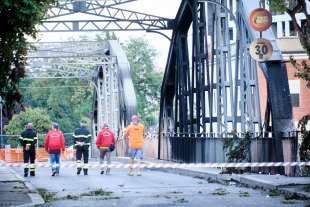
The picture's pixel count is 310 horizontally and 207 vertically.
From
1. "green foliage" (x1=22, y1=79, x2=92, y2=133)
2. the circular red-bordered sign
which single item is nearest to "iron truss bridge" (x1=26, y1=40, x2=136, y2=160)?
the circular red-bordered sign

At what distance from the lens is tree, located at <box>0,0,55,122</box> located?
14.6 m

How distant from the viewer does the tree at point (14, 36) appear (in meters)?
14.6

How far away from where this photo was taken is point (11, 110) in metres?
19.8

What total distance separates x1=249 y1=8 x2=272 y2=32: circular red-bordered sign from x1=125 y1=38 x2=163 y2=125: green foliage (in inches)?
2997

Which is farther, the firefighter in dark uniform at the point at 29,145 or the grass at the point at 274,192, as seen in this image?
the firefighter in dark uniform at the point at 29,145

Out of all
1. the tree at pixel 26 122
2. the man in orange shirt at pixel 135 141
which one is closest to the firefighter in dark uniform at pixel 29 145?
the man in orange shirt at pixel 135 141

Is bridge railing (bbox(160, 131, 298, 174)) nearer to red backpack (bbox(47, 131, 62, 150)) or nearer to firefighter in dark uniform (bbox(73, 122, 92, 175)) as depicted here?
firefighter in dark uniform (bbox(73, 122, 92, 175))

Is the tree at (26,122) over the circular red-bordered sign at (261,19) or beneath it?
over

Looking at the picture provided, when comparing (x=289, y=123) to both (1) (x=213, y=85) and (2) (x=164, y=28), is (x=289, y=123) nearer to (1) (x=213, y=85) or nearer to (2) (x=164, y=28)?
(1) (x=213, y=85)

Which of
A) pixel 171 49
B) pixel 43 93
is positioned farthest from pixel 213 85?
pixel 43 93

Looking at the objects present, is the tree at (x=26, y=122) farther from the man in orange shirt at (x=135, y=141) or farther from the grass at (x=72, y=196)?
the grass at (x=72, y=196)

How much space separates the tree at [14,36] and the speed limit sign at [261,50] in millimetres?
5618

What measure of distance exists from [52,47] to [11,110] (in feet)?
132

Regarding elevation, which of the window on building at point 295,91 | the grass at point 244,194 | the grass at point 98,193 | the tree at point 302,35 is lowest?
the grass at point 244,194
